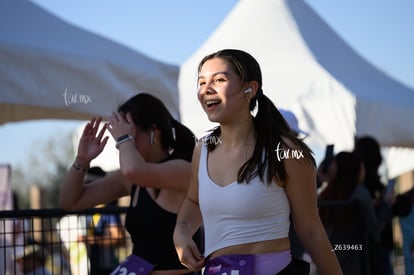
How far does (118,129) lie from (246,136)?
97 cm

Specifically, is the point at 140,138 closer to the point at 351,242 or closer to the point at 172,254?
the point at 172,254

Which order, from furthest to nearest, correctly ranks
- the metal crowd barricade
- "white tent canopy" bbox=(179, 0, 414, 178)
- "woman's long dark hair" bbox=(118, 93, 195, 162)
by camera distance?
"white tent canopy" bbox=(179, 0, 414, 178) → the metal crowd barricade → "woman's long dark hair" bbox=(118, 93, 195, 162)

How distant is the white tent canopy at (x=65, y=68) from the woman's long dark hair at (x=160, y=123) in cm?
172

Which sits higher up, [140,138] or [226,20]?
[226,20]

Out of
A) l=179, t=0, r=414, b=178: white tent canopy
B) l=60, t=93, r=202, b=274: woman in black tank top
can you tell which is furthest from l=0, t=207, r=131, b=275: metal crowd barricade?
l=179, t=0, r=414, b=178: white tent canopy

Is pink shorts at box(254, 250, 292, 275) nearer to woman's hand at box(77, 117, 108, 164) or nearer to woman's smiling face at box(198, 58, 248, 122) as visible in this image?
woman's smiling face at box(198, 58, 248, 122)

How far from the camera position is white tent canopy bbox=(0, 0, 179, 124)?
5.79 m

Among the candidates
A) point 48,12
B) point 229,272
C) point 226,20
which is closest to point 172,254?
point 229,272

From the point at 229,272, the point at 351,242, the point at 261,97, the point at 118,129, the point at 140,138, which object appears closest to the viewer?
the point at 229,272

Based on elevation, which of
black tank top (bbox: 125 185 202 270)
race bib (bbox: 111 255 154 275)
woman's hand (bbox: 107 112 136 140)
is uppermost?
woman's hand (bbox: 107 112 136 140)

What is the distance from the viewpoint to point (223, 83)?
9.76 ft

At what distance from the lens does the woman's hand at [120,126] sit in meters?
3.79

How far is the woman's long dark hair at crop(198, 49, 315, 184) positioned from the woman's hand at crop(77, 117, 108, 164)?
1145mm

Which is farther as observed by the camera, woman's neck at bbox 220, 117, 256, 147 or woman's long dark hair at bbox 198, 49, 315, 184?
→ woman's neck at bbox 220, 117, 256, 147
